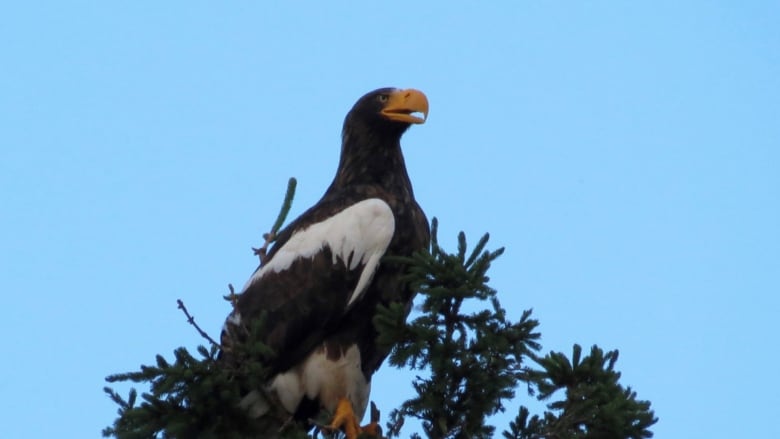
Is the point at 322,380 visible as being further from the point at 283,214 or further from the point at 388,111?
the point at 388,111

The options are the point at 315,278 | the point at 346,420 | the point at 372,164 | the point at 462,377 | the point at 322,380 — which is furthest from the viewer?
the point at 372,164

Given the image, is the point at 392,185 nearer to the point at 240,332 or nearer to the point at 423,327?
the point at 240,332

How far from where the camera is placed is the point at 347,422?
21.1 ft

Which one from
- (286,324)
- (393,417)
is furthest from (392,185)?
(393,417)

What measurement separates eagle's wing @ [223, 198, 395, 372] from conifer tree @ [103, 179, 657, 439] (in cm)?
122

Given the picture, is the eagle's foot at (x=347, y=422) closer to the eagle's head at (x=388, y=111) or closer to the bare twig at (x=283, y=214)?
the bare twig at (x=283, y=214)

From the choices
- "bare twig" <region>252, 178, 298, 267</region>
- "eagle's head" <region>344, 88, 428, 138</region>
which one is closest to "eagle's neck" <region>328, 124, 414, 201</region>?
"eagle's head" <region>344, 88, 428, 138</region>

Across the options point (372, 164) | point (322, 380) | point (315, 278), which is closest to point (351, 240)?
point (315, 278)

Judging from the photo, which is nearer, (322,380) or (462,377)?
(462,377)

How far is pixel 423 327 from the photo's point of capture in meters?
5.12

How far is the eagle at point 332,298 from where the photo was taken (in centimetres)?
661

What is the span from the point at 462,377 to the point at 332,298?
1662mm

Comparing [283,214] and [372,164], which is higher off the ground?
[372,164]

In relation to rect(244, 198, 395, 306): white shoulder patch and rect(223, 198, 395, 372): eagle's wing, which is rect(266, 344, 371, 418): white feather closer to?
rect(223, 198, 395, 372): eagle's wing
